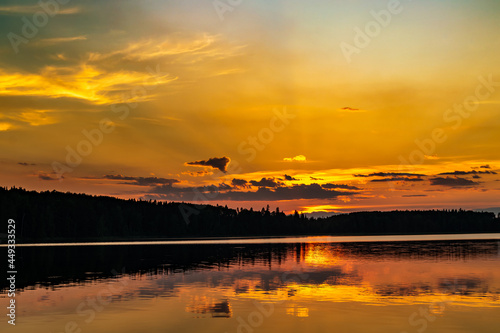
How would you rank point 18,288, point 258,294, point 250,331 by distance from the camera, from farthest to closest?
point 18,288 → point 258,294 → point 250,331

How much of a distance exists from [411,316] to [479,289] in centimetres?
1595

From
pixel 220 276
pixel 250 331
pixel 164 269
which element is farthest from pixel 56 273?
pixel 250 331

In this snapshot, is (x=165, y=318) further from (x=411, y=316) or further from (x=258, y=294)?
(x=411, y=316)

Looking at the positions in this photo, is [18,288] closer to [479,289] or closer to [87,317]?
[87,317]

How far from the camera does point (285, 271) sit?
223ft

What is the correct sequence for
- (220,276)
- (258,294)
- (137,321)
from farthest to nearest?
(220,276)
(258,294)
(137,321)

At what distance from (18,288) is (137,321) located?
22.9m

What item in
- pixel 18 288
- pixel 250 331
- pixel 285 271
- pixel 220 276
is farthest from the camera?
pixel 285 271

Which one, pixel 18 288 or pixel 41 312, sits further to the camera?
pixel 18 288

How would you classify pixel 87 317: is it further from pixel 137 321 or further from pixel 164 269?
pixel 164 269

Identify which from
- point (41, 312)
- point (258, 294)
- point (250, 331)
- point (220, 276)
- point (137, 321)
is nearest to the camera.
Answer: point (250, 331)

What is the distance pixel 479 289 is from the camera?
156 ft

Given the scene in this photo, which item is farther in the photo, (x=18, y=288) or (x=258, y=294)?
(x=18, y=288)

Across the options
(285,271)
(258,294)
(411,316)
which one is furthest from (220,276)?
(411,316)
